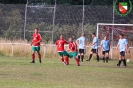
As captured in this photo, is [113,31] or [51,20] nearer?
[113,31]

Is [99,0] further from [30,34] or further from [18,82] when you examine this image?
[18,82]

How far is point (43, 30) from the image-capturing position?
144 ft

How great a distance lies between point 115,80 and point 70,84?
2.85m

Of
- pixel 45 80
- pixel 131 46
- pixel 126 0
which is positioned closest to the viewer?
pixel 45 80

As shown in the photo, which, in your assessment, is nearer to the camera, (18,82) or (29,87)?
(29,87)

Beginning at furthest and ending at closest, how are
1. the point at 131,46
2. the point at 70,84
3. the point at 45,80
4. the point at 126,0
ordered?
the point at 126,0 < the point at 131,46 < the point at 45,80 < the point at 70,84

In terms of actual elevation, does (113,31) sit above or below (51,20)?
below

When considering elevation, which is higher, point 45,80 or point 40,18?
point 40,18

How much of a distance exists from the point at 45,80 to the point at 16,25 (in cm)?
2460

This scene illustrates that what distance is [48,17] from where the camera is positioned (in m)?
42.9

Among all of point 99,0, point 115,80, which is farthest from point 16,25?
point 115,80

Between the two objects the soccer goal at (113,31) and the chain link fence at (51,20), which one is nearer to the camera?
the soccer goal at (113,31)

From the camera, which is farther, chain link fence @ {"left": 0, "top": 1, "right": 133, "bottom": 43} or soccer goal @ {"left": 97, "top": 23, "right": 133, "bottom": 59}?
chain link fence @ {"left": 0, "top": 1, "right": 133, "bottom": 43}

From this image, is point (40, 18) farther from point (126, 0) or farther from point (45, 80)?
point (45, 80)
